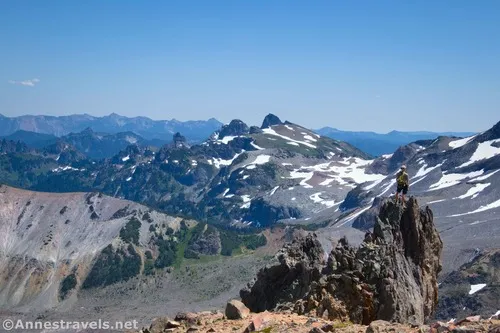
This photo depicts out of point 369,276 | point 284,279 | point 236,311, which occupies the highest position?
point 369,276

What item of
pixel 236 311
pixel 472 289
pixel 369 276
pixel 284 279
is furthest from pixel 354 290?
pixel 472 289

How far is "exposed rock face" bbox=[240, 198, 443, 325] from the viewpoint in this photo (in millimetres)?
36281

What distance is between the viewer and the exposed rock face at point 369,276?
3628 cm

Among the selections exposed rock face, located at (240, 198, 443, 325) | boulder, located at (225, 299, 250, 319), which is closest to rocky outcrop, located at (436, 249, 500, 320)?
→ exposed rock face, located at (240, 198, 443, 325)

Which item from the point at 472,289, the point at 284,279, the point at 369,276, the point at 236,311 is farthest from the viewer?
the point at 472,289

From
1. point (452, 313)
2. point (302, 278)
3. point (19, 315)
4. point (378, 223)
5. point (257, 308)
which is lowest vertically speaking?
point (19, 315)

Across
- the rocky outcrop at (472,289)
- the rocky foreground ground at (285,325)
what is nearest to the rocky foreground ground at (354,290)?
the rocky foreground ground at (285,325)

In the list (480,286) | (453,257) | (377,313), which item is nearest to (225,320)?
(377,313)

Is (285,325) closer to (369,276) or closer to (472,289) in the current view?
(369,276)

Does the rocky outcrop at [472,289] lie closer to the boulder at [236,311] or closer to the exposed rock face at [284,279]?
the exposed rock face at [284,279]

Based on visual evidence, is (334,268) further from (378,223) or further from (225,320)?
(225,320)

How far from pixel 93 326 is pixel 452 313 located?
365 feet

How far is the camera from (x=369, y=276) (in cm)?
3822

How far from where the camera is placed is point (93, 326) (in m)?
170
